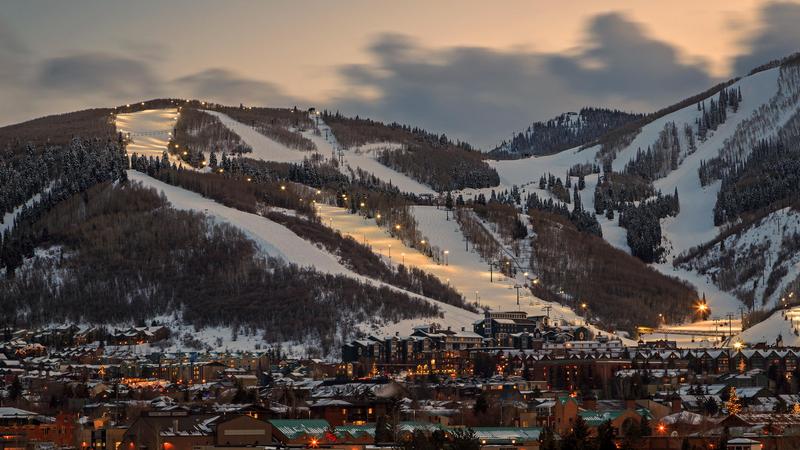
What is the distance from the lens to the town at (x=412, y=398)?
103250mm

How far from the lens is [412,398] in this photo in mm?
144500

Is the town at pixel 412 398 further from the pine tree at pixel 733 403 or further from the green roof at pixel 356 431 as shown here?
the pine tree at pixel 733 403

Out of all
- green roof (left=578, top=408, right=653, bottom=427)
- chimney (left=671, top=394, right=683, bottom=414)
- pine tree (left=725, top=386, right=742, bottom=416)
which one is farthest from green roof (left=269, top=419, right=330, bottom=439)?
pine tree (left=725, top=386, right=742, bottom=416)

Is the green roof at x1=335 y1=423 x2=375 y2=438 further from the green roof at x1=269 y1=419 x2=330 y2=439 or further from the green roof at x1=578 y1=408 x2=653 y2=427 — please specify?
the green roof at x1=578 y1=408 x2=653 y2=427

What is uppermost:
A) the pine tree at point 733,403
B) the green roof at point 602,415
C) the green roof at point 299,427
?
the green roof at point 299,427

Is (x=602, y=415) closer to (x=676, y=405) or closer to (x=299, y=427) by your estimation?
(x=676, y=405)

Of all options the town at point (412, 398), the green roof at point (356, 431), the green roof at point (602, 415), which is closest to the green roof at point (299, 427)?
the town at point (412, 398)

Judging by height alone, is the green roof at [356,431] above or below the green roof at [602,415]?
above

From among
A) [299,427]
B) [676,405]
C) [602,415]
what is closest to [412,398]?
[676,405]

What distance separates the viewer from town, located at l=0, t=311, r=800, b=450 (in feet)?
339

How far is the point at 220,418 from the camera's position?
10400cm

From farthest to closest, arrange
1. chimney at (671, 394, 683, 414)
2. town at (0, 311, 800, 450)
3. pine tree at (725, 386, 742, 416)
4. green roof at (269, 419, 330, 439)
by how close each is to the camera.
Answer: chimney at (671, 394, 683, 414) < pine tree at (725, 386, 742, 416) < green roof at (269, 419, 330, 439) < town at (0, 311, 800, 450)

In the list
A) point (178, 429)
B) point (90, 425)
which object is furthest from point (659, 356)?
point (178, 429)

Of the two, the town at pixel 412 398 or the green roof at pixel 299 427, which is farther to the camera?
the green roof at pixel 299 427
